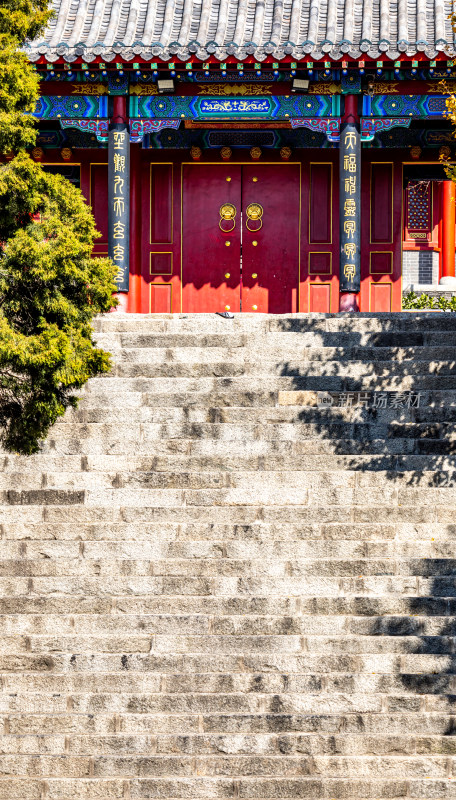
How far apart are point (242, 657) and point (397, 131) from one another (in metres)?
9.11

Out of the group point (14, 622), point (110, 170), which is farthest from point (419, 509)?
point (110, 170)

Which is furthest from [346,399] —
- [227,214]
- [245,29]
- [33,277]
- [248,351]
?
[245,29]

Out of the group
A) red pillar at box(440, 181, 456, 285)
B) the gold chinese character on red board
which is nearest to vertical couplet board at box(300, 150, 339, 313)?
red pillar at box(440, 181, 456, 285)

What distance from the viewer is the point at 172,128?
543 inches

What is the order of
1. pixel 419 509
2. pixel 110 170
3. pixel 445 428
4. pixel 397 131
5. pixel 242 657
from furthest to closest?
pixel 397 131 < pixel 110 170 < pixel 445 428 < pixel 419 509 < pixel 242 657

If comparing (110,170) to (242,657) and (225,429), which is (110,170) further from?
(242,657)

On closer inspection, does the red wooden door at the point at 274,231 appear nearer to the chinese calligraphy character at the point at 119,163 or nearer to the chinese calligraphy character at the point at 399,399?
the chinese calligraphy character at the point at 119,163

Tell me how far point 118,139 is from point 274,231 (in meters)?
2.61

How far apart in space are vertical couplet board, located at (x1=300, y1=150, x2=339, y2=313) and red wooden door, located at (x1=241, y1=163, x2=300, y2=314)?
14 centimetres

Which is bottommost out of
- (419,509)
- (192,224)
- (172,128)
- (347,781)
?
(347,781)

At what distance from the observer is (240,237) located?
1495cm

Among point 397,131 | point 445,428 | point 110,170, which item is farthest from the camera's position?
point 397,131

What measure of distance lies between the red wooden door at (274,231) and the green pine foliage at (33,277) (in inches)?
279

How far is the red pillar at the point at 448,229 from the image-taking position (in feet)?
48.2
